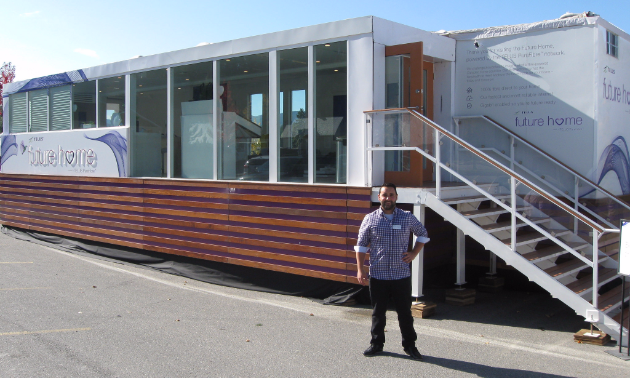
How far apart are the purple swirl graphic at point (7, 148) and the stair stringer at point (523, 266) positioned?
37.5 ft

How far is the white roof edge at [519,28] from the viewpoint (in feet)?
25.2

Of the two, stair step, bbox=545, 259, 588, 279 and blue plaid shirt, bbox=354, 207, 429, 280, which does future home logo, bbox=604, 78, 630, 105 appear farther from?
blue plaid shirt, bbox=354, 207, 429, 280

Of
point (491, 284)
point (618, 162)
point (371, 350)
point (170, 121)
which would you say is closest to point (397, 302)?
point (371, 350)

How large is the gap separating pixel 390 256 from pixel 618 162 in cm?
474

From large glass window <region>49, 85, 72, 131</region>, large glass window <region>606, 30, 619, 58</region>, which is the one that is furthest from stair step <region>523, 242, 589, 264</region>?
large glass window <region>49, 85, 72, 131</region>

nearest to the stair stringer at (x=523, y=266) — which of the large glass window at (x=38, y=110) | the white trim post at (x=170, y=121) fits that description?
the white trim post at (x=170, y=121)

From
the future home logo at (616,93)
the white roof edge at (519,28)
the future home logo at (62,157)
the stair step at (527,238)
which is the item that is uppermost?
the white roof edge at (519,28)

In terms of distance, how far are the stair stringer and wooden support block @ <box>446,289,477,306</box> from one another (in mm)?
1278

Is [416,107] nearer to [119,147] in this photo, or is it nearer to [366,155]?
[366,155]

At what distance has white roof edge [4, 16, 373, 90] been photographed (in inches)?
299

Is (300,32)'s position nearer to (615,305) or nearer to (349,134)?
(349,134)

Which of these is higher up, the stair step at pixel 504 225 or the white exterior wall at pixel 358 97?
the white exterior wall at pixel 358 97

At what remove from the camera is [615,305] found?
606 cm

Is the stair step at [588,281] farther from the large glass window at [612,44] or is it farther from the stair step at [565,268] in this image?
the large glass window at [612,44]
